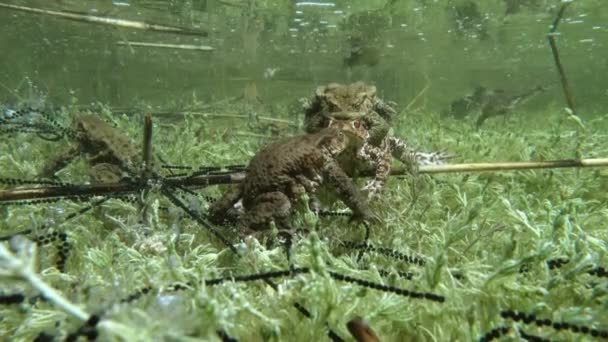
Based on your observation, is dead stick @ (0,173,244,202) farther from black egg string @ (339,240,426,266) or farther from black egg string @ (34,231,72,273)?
black egg string @ (339,240,426,266)

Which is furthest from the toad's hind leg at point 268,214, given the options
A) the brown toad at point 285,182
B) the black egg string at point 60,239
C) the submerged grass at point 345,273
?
the black egg string at point 60,239

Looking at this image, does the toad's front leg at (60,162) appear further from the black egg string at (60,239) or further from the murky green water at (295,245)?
the black egg string at (60,239)

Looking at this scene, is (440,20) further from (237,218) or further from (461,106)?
(237,218)

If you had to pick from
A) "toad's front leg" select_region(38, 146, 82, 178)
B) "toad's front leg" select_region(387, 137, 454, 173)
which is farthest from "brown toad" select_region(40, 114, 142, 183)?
"toad's front leg" select_region(387, 137, 454, 173)

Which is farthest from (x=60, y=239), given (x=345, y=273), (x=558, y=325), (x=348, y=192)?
(x=558, y=325)

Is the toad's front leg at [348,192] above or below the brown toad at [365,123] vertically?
below

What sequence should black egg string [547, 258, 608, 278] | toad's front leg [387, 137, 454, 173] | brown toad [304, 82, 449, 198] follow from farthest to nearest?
1. toad's front leg [387, 137, 454, 173]
2. brown toad [304, 82, 449, 198]
3. black egg string [547, 258, 608, 278]
